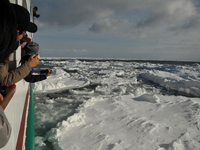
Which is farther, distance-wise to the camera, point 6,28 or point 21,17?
point 21,17

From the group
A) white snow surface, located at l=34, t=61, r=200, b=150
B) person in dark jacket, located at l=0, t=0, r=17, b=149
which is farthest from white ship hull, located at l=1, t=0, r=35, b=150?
white snow surface, located at l=34, t=61, r=200, b=150

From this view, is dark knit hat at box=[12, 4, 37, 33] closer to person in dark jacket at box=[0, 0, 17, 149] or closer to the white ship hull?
person in dark jacket at box=[0, 0, 17, 149]

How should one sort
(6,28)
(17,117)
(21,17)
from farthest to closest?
(17,117)
(21,17)
(6,28)

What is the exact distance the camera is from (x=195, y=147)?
102 inches

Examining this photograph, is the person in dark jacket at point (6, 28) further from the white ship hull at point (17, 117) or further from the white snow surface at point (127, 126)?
the white snow surface at point (127, 126)

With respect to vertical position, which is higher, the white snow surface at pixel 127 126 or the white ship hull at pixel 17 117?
the white ship hull at pixel 17 117

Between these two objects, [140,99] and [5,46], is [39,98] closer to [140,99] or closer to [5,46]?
[140,99]

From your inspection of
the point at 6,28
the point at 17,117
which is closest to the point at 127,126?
the point at 17,117

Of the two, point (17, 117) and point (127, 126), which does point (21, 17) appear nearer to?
point (17, 117)

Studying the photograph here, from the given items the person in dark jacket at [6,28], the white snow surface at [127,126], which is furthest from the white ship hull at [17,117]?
the white snow surface at [127,126]

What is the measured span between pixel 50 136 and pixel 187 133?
277cm

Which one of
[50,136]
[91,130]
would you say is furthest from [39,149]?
[91,130]

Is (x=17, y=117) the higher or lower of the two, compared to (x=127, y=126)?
higher

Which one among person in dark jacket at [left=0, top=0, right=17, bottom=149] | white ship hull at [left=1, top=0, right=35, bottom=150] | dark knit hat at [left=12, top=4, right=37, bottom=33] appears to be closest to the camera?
person in dark jacket at [left=0, top=0, right=17, bottom=149]
